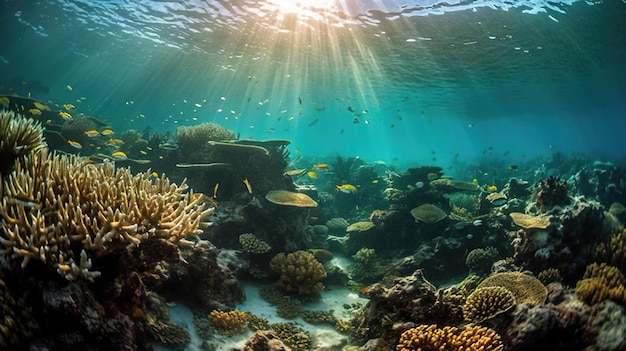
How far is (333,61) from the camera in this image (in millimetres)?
29750

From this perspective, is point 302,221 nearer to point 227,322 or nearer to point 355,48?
point 227,322

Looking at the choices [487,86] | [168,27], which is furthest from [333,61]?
[487,86]

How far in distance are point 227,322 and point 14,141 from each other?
4539 millimetres

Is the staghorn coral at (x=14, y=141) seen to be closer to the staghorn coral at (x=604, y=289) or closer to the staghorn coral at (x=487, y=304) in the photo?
the staghorn coral at (x=487, y=304)

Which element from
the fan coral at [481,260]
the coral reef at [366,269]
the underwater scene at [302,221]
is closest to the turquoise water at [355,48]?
the underwater scene at [302,221]

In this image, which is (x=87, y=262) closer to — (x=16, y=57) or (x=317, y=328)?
(x=317, y=328)

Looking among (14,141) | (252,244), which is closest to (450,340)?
(252,244)

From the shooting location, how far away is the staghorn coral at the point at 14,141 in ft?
15.6

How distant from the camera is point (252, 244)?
9.07m

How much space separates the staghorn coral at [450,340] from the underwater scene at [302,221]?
2cm

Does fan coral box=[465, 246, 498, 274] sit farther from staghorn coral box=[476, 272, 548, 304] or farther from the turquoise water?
the turquoise water

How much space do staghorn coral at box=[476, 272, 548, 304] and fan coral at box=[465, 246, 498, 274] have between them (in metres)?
3.18

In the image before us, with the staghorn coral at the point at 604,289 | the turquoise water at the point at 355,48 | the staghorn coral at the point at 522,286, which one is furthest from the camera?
the turquoise water at the point at 355,48

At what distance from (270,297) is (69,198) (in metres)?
5.40
